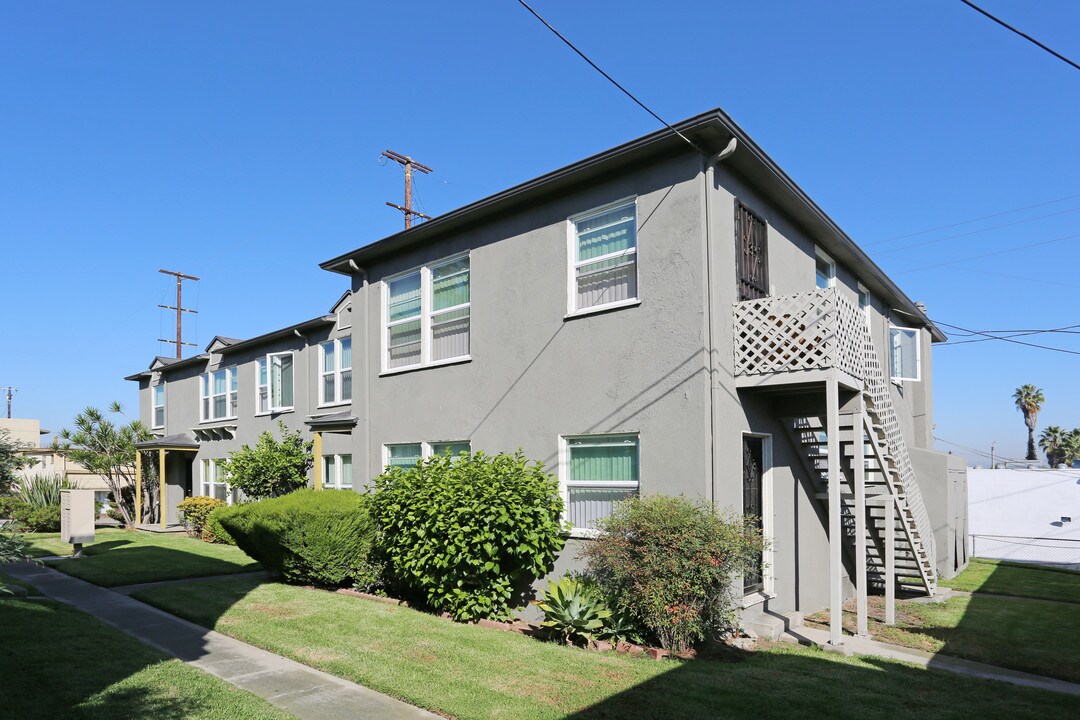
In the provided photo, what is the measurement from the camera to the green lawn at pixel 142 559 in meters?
15.1

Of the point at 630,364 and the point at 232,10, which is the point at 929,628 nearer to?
the point at 630,364

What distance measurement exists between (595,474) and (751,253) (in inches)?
164

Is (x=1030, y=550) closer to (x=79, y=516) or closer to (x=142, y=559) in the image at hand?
(x=142, y=559)

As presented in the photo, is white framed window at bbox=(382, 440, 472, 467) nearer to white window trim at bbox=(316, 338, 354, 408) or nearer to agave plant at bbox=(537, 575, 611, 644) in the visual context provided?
agave plant at bbox=(537, 575, 611, 644)

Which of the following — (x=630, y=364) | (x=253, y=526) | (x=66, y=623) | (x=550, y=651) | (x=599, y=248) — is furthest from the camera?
(x=253, y=526)

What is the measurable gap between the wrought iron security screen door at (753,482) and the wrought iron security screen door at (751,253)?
2207 millimetres

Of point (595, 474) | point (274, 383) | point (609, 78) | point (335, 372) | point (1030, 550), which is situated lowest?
point (1030, 550)

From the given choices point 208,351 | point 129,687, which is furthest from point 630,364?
point 208,351

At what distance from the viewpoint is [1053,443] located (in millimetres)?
63594

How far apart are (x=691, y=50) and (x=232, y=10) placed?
281 inches

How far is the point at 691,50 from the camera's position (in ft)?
39.0

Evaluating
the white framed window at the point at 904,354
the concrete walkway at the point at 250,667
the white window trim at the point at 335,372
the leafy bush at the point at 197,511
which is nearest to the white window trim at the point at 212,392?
the leafy bush at the point at 197,511

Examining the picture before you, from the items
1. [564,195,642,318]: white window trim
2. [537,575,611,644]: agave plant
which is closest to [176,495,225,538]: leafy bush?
[564,195,642,318]: white window trim

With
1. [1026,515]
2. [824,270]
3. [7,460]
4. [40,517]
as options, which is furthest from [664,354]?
[40,517]
